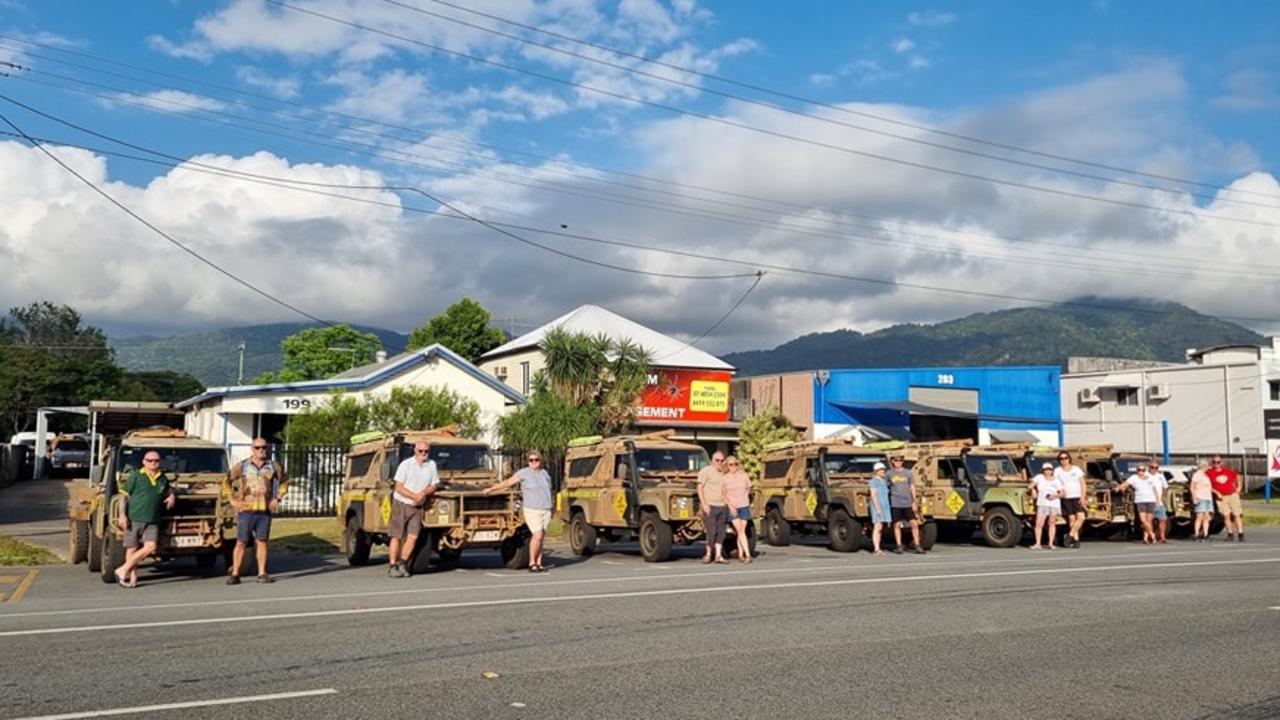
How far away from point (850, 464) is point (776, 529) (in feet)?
6.70

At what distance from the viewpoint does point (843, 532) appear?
1997 cm

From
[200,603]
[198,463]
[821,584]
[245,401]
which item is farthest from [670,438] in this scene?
[245,401]

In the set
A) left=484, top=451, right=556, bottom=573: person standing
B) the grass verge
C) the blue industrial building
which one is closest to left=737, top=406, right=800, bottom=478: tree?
the blue industrial building

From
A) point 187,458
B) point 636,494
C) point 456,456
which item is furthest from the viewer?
point 636,494

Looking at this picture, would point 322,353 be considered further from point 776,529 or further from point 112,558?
point 112,558

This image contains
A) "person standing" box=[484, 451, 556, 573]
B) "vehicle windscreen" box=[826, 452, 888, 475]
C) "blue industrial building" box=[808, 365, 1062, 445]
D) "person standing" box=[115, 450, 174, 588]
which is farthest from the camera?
Result: "blue industrial building" box=[808, 365, 1062, 445]

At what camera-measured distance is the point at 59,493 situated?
38.7 metres

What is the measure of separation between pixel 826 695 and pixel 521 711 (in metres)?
1.96

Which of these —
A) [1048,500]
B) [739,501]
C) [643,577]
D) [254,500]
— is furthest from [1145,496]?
[254,500]

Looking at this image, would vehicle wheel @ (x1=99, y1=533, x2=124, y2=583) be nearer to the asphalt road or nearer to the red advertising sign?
the asphalt road

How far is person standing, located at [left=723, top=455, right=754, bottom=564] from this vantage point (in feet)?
57.1

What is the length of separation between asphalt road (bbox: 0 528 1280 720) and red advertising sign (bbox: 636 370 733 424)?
34.6 metres

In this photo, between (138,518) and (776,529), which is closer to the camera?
(138,518)

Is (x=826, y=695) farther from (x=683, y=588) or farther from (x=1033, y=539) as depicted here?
(x=1033, y=539)
